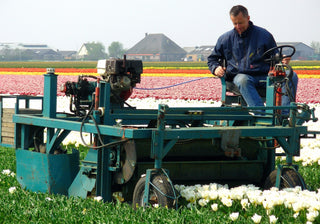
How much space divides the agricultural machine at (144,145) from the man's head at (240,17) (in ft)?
1.47

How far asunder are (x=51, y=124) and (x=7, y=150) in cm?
391

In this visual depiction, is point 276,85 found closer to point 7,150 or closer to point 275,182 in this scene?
point 275,182

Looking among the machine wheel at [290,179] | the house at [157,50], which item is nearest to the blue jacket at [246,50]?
the machine wheel at [290,179]

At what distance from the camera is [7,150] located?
948 cm

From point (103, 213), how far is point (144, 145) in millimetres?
1098

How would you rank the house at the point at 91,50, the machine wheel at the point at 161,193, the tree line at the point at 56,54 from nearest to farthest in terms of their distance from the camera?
the machine wheel at the point at 161,193 < the tree line at the point at 56,54 < the house at the point at 91,50

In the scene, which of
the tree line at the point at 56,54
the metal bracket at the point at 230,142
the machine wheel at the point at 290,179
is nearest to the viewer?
the metal bracket at the point at 230,142

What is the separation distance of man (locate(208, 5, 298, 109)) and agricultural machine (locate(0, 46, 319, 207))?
18 centimetres

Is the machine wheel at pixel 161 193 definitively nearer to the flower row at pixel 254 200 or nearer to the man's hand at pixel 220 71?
the flower row at pixel 254 200

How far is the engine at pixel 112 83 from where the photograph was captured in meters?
6.42

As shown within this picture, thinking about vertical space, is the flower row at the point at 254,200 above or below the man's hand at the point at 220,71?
below

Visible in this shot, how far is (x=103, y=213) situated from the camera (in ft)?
15.5

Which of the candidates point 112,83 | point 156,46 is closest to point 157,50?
point 156,46

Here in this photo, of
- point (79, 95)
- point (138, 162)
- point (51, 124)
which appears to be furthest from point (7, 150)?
point (138, 162)
